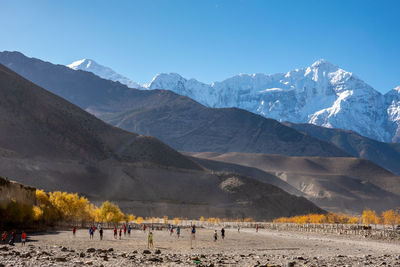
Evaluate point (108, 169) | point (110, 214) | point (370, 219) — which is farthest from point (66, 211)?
point (370, 219)

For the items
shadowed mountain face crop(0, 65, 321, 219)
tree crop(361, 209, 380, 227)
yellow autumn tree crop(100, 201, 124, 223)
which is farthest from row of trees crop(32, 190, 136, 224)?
tree crop(361, 209, 380, 227)

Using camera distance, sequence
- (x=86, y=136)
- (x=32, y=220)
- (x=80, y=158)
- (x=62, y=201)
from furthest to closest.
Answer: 1. (x=86, y=136)
2. (x=80, y=158)
3. (x=62, y=201)
4. (x=32, y=220)

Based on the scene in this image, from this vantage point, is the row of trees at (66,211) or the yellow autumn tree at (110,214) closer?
the row of trees at (66,211)

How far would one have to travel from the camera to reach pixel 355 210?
162375mm

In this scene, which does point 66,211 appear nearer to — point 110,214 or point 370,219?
point 110,214

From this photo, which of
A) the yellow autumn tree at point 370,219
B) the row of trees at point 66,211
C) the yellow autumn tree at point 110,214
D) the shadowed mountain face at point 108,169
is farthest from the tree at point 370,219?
the row of trees at point 66,211

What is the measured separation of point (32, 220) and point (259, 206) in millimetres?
74593

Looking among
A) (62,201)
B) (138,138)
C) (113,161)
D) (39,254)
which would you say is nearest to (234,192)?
(113,161)

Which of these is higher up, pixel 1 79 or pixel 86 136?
pixel 1 79

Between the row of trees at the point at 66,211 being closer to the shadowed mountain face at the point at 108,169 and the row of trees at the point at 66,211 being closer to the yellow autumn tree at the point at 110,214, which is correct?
the yellow autumn tree at the point at 110,214

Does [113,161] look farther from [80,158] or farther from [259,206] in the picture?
[259,206]

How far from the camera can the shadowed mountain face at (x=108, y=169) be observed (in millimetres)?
110062

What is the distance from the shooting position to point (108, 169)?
4936 inches

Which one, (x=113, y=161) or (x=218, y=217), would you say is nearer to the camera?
(x=218, y=217)
